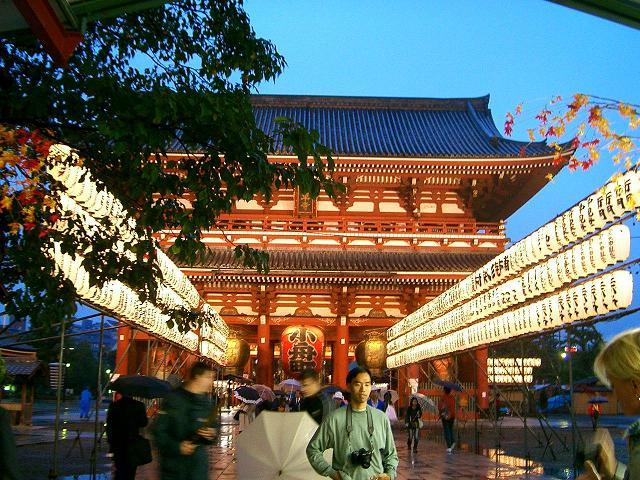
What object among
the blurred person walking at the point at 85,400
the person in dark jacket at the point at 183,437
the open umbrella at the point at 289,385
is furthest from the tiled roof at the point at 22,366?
the person in dark jacket at the point at 183,437

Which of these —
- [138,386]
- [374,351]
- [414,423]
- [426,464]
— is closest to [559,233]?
[426,464]

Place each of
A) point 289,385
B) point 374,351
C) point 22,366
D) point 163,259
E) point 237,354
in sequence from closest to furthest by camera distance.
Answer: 1. point 163,259
2. point 289,385
3. point 22,366
4. point 237,354
5. point 374,351

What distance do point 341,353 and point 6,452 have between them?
22.8 meters

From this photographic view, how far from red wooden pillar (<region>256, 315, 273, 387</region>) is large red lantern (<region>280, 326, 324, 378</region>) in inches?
23.0

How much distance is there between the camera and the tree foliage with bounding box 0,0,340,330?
6.84m

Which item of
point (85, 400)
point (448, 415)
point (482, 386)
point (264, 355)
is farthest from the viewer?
point (85, 400)

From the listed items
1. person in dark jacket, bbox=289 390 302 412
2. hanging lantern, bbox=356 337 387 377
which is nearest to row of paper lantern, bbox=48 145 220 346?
person in dark jacket, bbox=289 390 302 412

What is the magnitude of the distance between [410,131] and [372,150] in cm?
450

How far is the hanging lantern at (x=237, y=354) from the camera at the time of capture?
1094 inches

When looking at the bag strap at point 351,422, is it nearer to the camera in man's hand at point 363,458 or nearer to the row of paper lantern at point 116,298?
the camera in man's hand at point 363,458

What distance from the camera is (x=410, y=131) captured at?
31672mm

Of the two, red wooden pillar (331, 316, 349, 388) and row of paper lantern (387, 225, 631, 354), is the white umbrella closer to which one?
row of paper lantern (387, 225, 631, 354)

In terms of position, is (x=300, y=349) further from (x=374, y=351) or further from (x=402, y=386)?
(x=402, y=386)

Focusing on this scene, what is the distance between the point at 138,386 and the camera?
10.9 meters
